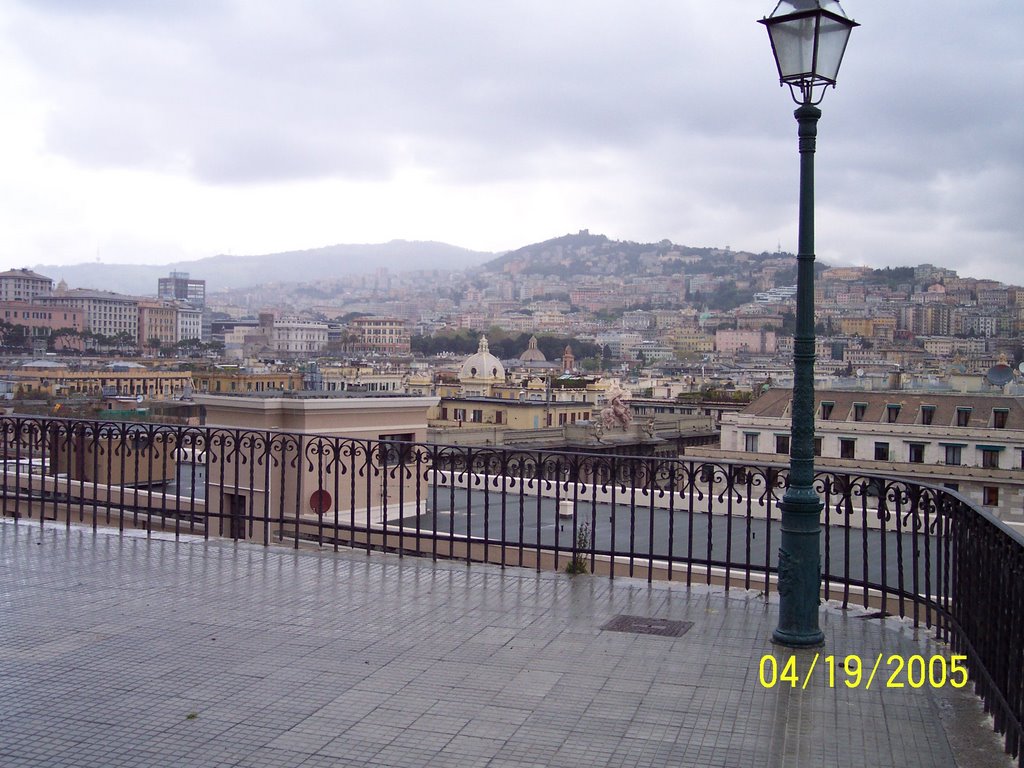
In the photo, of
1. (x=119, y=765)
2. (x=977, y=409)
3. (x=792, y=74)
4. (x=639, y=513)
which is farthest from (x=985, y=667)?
(x=977, y=409)

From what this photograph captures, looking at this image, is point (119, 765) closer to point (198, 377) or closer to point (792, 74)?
point (792, 74)

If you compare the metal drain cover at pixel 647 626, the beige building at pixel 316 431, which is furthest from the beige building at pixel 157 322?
the metal drain cover at pixel 647 626

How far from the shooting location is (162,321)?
173625mm

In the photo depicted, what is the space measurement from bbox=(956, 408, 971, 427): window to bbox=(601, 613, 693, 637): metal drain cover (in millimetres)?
30834

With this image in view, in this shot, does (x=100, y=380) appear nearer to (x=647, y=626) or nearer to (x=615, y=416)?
(x=615, y=416)

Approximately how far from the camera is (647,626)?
6930 millimetres

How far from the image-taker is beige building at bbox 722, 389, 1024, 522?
104 ft

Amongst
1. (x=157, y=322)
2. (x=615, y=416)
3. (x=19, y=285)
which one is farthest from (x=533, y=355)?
(x=615, y=416)

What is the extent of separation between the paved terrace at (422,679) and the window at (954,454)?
29.0 m

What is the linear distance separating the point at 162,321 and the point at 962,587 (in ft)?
587

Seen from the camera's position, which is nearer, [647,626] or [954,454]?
[647,626]

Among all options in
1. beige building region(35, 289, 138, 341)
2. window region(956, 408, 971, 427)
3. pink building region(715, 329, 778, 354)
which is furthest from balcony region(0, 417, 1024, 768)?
pink building region(715, 329, 778, 354)

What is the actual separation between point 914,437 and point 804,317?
30.7 m

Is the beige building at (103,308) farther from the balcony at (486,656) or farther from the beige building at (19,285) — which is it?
the balcony at (486,656)
